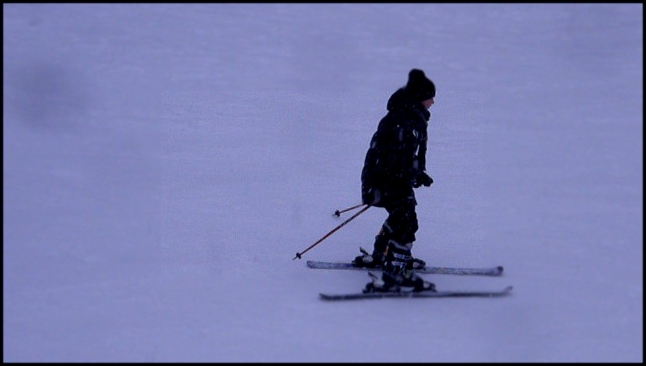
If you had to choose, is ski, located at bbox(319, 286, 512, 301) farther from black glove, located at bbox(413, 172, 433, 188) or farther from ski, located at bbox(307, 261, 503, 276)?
black glove, located at bbox(413, 172, 433, 188)

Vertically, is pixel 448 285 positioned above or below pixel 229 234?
below

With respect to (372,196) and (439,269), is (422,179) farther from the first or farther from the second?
(439,269)

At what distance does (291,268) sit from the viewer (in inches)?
223

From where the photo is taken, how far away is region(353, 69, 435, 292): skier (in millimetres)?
5363

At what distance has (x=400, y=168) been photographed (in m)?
5.41

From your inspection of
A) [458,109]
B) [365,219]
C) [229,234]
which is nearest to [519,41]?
[458,109]

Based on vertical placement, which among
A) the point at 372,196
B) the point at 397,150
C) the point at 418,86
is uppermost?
the point at 418,86

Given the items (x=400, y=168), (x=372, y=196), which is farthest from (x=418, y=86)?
(x=372, y=196)

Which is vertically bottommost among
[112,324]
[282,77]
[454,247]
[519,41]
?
[112,324]

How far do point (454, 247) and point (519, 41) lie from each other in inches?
387

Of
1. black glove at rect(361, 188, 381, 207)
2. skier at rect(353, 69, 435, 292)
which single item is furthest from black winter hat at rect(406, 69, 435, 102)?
black glove at rect(361, 188, 381, 207)

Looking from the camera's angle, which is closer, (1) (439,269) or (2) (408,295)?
(2) (408,295)

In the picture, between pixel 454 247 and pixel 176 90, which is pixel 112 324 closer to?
pixel 454 247

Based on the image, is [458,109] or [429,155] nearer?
[429,155]
